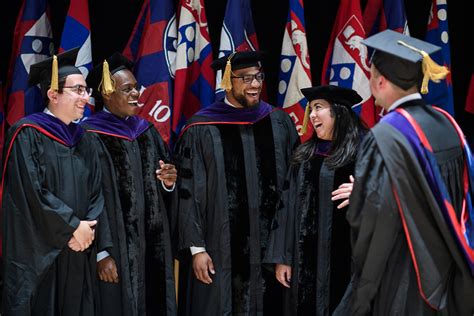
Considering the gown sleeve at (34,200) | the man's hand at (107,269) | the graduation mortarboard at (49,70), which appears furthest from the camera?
the man's hand at (107,269)

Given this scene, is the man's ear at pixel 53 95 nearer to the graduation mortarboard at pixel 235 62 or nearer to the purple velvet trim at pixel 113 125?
the purple velvet trim at pixel 113 125

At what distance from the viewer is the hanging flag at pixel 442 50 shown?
538 centimetres

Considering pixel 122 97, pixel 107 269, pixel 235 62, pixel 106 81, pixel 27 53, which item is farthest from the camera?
pixel 27 53

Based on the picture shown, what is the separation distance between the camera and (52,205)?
3.65m

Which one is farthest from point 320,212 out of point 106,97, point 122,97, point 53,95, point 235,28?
point 235,28

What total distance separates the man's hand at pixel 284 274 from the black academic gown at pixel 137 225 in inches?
29.5

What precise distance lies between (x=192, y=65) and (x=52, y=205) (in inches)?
83.9

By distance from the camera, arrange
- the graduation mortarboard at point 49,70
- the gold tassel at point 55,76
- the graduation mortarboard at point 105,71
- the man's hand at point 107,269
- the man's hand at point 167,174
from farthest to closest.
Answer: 1. the man's hand at point 167,174
2. the graduation mortarboard at point 105,71
3. the man's hand at point 107,269
4. the graduation mortarboard at point 49,70
5. the gold tassel at point 55,76

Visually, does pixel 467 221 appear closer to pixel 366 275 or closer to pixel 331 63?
pixel 366 275

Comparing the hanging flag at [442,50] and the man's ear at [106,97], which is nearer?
the man's ear at [106,97]

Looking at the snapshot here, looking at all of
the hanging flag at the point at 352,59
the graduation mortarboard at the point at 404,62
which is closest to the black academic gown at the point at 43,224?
the graduation mortarboard at the point at 404,62

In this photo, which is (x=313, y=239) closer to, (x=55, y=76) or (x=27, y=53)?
(x=55, y=76)

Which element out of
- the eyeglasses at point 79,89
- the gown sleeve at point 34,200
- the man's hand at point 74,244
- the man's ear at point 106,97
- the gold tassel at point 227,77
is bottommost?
the man's hand at point 74,244

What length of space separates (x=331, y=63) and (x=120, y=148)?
2117mm
